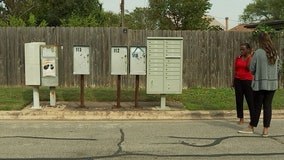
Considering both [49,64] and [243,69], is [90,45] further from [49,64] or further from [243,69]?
[243,69]

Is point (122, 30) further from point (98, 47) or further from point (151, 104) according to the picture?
point (151, 104)

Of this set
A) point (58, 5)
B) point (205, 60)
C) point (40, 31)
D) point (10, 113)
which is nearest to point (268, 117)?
point (10, 113)

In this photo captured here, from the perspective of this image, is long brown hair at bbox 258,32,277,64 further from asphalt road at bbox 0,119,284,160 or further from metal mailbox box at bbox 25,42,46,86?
metal mailbox box at bbox 25,42,46,86

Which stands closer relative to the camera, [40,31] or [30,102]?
[30,102]

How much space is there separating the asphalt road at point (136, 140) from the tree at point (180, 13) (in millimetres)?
32062

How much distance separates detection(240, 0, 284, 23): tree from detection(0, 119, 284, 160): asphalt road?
59.2m

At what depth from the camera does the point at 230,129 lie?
823 centimetres

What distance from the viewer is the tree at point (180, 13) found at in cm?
4044

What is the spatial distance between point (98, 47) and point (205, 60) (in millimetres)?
3875

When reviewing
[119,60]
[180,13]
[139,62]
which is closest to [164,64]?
[139,62]

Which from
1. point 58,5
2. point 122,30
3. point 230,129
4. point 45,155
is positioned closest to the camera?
point 45,155

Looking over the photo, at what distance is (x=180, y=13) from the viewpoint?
137 ft

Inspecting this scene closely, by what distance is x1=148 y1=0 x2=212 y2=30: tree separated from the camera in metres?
40.4

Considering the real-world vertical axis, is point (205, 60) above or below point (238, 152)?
above
